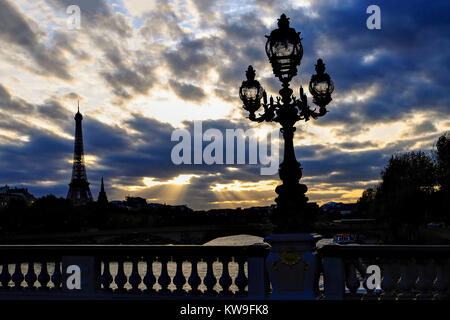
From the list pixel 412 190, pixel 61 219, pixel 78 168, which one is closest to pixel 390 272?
pixel 412 190

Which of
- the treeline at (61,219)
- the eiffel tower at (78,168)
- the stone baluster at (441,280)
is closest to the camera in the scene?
the stone baluster at (441,280)

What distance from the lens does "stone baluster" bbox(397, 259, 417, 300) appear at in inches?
371

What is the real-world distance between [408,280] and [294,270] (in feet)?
7.14

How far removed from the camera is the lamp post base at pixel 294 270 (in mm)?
9648

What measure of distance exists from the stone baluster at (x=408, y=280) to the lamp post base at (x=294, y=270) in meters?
1.64

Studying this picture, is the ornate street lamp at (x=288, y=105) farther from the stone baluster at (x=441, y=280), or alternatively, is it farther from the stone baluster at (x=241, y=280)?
the stone baluster at (x=441, y=280)

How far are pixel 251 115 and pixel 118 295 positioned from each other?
16.2 ft

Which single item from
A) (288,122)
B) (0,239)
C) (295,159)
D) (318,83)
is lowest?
(0,239)

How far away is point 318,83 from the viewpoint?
11.5 m

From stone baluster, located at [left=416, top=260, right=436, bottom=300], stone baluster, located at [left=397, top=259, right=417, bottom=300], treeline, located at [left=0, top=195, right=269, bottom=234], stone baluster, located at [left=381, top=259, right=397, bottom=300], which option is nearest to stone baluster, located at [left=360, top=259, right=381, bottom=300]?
stone baluster, located at [left=381, top=259, right=397, bottom=300]

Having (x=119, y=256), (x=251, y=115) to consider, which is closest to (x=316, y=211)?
(x=251, y=115)

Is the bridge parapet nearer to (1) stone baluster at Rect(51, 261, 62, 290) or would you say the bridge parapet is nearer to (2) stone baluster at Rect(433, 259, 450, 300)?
(1) stone baluster at Rect(51, 261, 62, 290)

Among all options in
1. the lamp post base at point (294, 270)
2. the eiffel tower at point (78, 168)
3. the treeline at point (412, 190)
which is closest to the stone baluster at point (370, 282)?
the lamp post base at point (294, 270)
